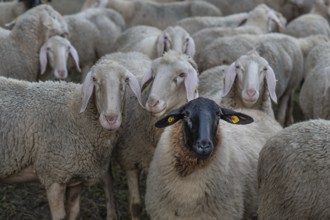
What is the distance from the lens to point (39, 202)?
19.1 feet

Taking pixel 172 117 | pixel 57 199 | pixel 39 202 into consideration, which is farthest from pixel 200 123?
→ pixel 39 202

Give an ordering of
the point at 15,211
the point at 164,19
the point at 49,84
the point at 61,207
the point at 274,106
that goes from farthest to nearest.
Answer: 1. the point at 164,19
2. the point at 274,106
3. the point at 15,211
4. the point at 49,84
5. the point at 61,207

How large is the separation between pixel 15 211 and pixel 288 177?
109 inches

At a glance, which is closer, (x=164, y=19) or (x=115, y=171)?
(x=115, y=171)

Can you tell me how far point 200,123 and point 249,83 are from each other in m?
1.64

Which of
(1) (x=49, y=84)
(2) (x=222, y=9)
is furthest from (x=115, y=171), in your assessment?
(2) (x=222, y=9)

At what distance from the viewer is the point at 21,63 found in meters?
6.80

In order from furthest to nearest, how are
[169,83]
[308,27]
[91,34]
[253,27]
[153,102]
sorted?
[308,27]
[91,34]
[253,27]
[169,83]
[153,102]

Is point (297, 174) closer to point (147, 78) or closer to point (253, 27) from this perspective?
point (147, 78)

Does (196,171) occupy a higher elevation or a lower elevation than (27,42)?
higher

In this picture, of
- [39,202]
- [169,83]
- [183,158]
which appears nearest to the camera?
[183,158]

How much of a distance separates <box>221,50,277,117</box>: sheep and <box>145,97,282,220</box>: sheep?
47.0 inches

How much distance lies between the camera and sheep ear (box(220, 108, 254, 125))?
4102 mm

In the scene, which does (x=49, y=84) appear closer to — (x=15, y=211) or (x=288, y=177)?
(x=15, y=211)
